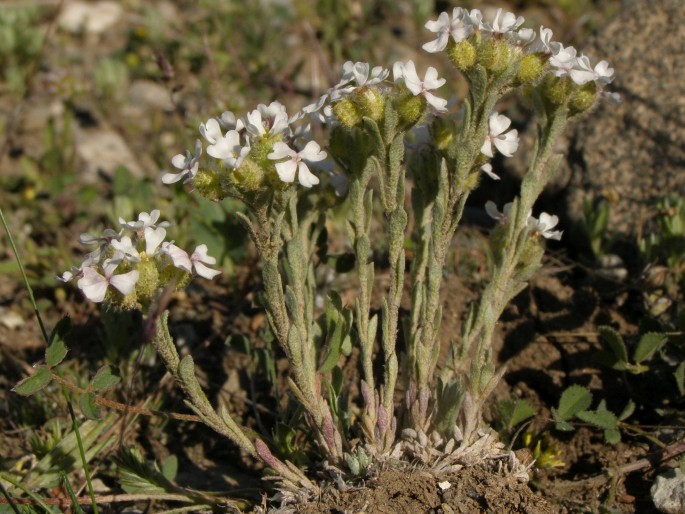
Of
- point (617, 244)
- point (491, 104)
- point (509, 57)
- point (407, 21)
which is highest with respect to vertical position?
point (509, 57)

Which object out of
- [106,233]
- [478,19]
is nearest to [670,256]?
[478,19]

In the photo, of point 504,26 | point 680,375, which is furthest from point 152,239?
point 680,375

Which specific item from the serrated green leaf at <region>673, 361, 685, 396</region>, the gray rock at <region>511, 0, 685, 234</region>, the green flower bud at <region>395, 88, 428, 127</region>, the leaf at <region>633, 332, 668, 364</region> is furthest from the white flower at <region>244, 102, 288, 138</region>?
the gray rock at <region>511, 0, 685, 234</region>

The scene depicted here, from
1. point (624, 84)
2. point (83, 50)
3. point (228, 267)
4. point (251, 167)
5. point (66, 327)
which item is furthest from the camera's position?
point (83, 50)

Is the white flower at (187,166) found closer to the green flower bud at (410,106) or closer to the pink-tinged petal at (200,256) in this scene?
the pink-tinged petal at (200,256)

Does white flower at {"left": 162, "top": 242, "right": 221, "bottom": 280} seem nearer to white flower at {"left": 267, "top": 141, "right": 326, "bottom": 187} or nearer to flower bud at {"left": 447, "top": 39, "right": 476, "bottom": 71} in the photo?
white flower at {"left": 267, "top": 141, "right": 326, "bottom": 187}

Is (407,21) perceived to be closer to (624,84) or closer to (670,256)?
(624,84)

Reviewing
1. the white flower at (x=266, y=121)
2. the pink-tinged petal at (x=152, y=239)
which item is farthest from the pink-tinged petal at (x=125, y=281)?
the white flower at (x=266, y=121)
